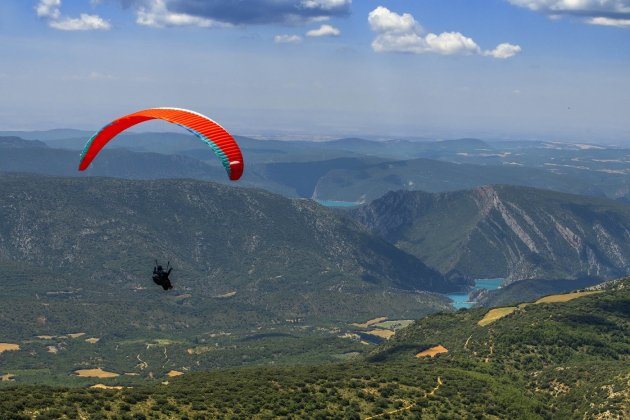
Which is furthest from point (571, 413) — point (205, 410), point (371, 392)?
point (205, 410)

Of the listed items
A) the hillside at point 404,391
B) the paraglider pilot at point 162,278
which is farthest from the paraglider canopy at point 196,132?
the hillside at point 404,391

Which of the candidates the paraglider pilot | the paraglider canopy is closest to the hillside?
the paraglider pilot

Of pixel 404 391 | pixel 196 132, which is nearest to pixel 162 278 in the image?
pixel 196 132

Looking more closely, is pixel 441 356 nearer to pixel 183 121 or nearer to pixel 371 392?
pixel 371 392

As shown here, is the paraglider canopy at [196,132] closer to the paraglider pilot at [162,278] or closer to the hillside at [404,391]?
the paraglider pilot at [162,278]

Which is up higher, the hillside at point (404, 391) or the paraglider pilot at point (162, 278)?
the paraglider pilot at point (162, 278)

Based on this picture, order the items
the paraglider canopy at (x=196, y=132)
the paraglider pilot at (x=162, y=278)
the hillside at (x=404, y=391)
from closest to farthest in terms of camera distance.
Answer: the paraglider canopy at (x=196, y=132)
the paraglider pilot at (x=162, y=278)
the hillside at (x=404, y=391)
